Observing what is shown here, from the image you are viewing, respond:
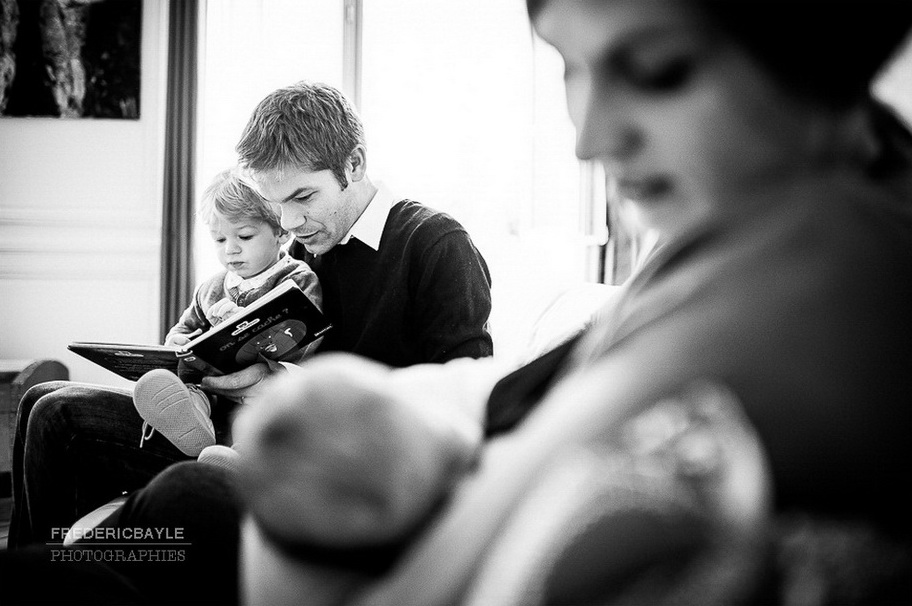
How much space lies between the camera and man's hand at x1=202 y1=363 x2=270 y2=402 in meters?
1.78

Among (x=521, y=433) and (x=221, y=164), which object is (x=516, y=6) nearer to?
(x=221, y=164)

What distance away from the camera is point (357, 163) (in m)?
1.85

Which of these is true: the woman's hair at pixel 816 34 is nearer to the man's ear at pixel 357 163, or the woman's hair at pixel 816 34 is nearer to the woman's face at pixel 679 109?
the woman's face at pixel 679 109

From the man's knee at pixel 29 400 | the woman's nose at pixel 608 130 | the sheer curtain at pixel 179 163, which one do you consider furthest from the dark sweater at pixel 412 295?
the sheer curtain at pixel 179 163

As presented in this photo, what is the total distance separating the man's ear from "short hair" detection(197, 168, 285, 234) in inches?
17.0

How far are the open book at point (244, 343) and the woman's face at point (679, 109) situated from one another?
3.96 ft

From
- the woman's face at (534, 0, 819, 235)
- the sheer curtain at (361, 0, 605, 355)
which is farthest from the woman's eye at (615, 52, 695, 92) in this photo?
the sheer curtain at (361, 0, 605, 355)

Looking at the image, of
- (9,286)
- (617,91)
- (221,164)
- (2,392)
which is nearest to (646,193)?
(617,91)

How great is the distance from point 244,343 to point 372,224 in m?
0.38

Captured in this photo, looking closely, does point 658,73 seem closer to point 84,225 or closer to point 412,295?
point 412,295

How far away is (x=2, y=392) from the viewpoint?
314cm

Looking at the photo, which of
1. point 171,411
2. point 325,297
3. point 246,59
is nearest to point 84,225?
point 246,59

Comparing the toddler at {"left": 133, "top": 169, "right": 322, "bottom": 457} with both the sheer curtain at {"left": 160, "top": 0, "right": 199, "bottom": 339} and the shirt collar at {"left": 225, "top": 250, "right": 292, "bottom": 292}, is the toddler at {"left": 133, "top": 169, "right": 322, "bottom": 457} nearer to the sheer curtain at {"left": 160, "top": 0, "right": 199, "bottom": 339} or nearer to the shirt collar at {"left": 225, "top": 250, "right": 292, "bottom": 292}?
the shirt collar at {"left": 225, "top": 250, "right": 292, "bottom": 292}

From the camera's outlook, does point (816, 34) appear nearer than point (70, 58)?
Yes
